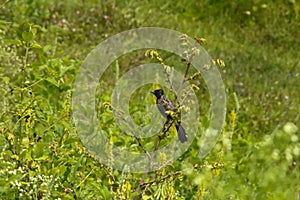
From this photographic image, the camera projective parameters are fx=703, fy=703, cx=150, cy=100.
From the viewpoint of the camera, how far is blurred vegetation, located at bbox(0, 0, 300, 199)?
10.5 feet

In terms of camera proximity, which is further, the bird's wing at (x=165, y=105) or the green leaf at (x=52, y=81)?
the green leaf at (x=52, y=81)

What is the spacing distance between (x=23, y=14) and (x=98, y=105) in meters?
4.24

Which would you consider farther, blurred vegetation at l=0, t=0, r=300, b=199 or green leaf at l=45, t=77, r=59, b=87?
green leaf at l=45, t=77, r=59, b=87

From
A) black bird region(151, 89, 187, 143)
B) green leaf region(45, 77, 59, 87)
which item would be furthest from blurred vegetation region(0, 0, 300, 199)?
black bird region(151, 89, 187, 143)

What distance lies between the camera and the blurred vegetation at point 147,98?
3.19 metres

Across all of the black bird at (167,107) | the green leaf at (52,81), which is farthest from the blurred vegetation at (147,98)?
the black bird at (167,107)

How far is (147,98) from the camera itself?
5.15m

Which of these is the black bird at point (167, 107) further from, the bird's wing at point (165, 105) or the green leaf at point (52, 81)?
the green leaf at point (52, 81)

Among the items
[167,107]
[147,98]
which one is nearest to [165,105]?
[167,107]

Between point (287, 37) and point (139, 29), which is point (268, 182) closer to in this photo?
point (139, 29)

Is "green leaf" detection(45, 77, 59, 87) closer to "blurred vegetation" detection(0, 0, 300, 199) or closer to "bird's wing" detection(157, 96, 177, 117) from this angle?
"blurred vegetation" detection(0, 0, 300, 199)

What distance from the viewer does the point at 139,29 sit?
965cm

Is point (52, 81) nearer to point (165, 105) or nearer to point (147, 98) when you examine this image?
point (165, 105)

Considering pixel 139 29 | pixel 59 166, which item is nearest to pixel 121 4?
pixel 139 29
